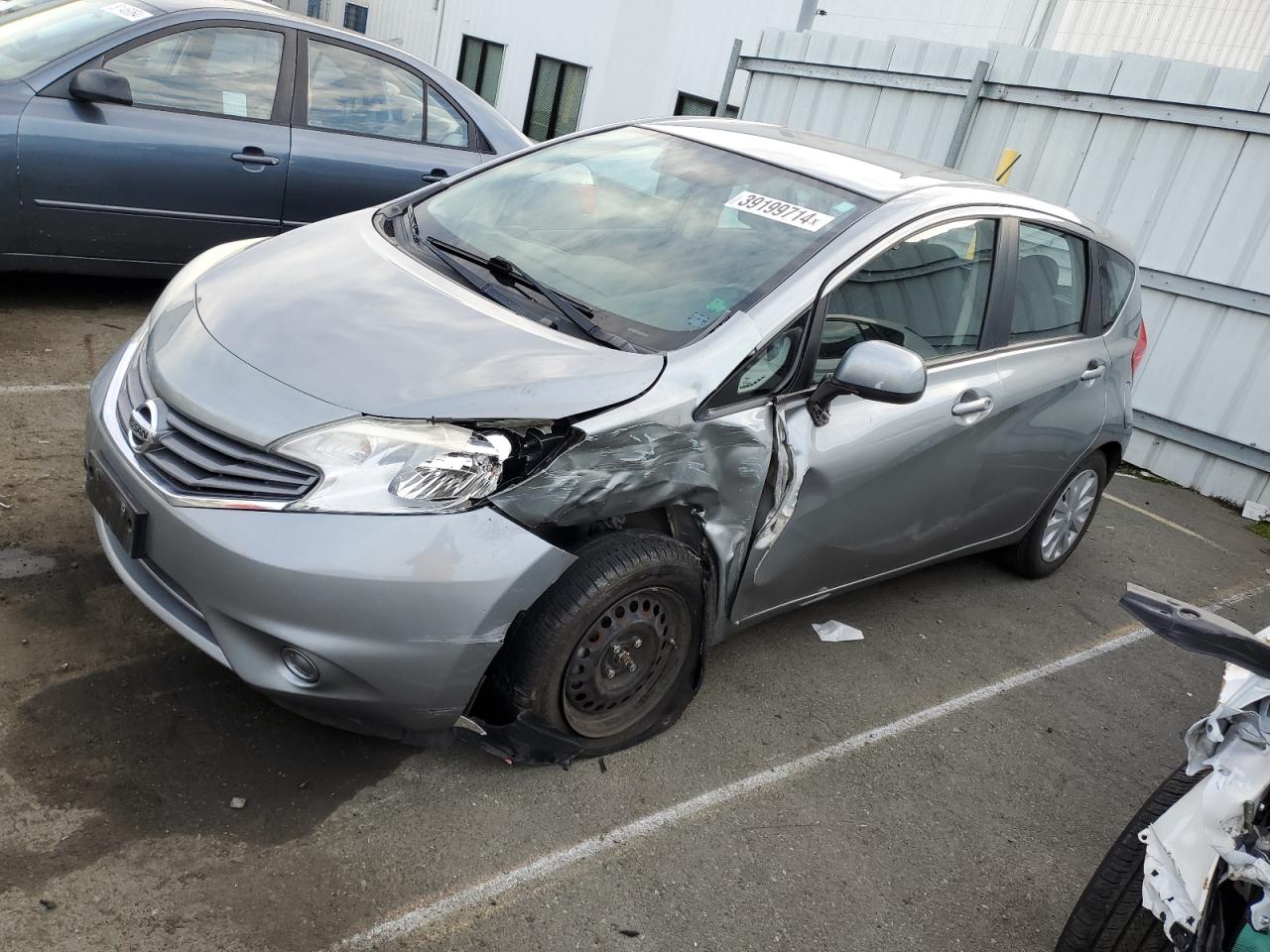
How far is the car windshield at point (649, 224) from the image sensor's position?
10.9 ft

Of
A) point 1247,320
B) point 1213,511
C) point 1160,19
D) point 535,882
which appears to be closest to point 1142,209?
point 1247,320

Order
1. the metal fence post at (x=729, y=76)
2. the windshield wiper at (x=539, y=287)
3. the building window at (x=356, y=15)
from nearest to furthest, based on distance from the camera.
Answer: the windshield wiper at (x=539, y=287) < the metal fence post at (x=729, y=76) < the building window at (x=356, y=15)

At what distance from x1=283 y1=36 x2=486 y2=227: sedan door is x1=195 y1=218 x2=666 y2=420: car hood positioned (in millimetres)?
2868

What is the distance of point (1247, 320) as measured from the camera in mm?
7039

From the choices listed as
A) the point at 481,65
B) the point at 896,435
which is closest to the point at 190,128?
the point at 896,435

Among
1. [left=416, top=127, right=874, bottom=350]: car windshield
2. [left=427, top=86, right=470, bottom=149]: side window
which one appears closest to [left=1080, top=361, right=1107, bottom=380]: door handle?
[left=416, top=127, right=874, bottom=350]: car windshield

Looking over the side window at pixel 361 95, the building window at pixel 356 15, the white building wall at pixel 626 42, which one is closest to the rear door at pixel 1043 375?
the side window at pixel 361 95

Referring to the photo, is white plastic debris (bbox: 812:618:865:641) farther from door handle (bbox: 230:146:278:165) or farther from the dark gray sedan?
door handle (bbox: 230:146:278:165)

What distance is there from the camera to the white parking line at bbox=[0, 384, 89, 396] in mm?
4691

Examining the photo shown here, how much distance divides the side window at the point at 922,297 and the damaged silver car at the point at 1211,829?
4.32 ft

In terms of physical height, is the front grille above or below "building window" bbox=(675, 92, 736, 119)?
below

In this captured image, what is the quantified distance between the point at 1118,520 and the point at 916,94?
4059mm

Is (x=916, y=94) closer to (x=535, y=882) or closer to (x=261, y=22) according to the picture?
(x=261, y=22)

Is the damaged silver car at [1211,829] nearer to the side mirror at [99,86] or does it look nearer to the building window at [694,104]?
the side mirror at [99,86]
